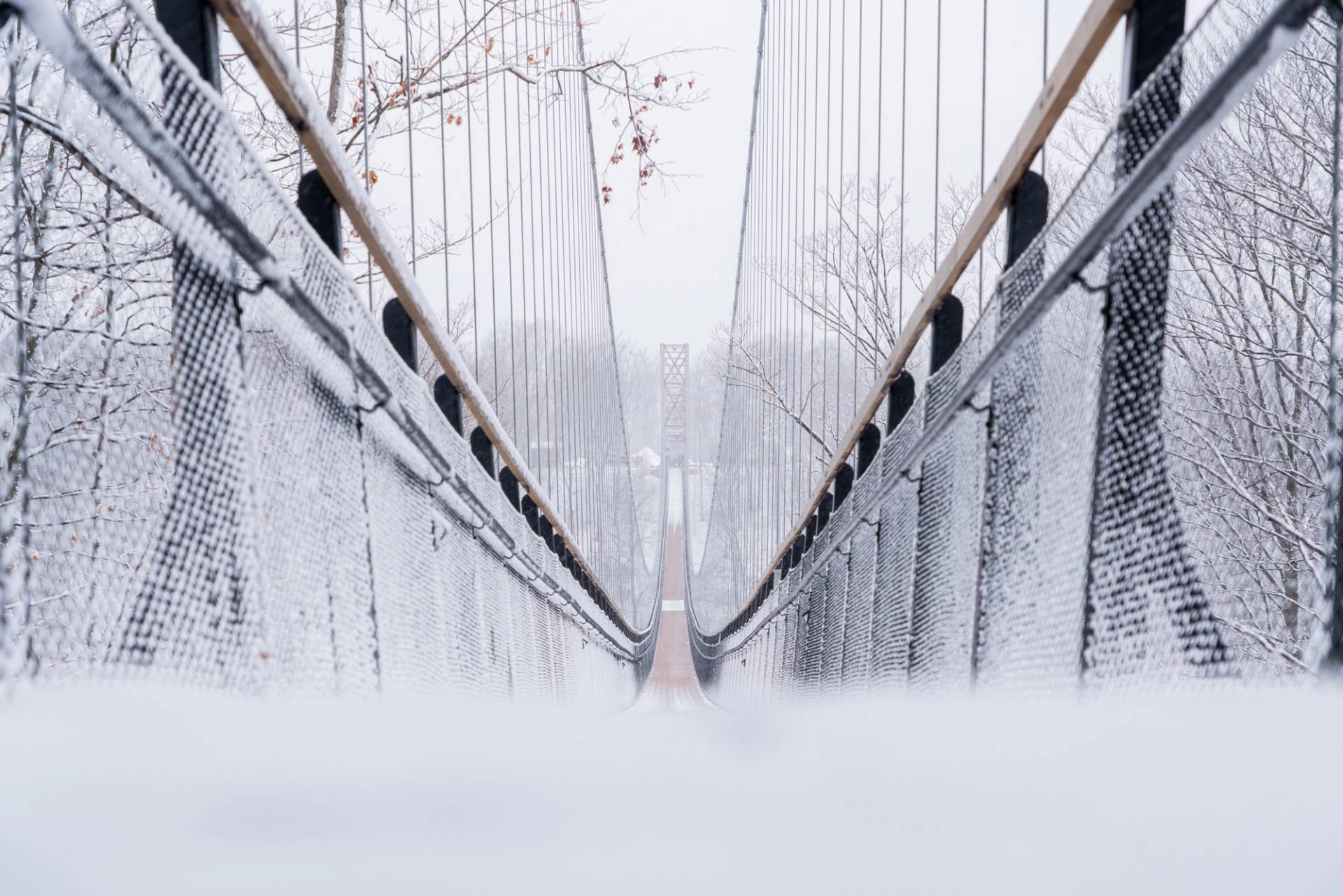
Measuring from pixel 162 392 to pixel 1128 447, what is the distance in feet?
2.41

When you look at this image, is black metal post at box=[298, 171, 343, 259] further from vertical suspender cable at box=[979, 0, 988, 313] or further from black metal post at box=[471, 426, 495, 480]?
vertical suspender cable at box=[979, 0, 988, 313]

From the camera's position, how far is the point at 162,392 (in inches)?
21.7

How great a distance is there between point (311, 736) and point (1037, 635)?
59 cm

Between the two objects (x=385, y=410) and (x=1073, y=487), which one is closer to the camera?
(x=1073, y=487)

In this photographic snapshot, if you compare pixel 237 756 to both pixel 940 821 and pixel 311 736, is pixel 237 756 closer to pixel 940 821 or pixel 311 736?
pixel 311 736

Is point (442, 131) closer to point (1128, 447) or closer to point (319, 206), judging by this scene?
Result: point (319, 206)

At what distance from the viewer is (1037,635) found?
684mm

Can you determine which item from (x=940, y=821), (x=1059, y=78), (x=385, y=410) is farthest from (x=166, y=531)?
(x=1059, y=78)

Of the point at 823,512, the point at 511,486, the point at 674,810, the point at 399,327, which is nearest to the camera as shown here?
the point at 674,810

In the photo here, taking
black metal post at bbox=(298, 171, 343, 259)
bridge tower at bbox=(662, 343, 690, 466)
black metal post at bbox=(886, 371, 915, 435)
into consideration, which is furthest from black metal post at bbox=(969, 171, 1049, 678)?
bridge tower at bbox=(662, 343, 690, 466)

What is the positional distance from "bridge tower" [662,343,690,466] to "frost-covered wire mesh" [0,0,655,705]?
76.8 ft

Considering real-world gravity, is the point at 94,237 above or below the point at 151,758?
above

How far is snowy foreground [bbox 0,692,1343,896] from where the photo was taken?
1.15ft

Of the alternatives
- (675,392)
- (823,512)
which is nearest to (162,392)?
(823,512)
